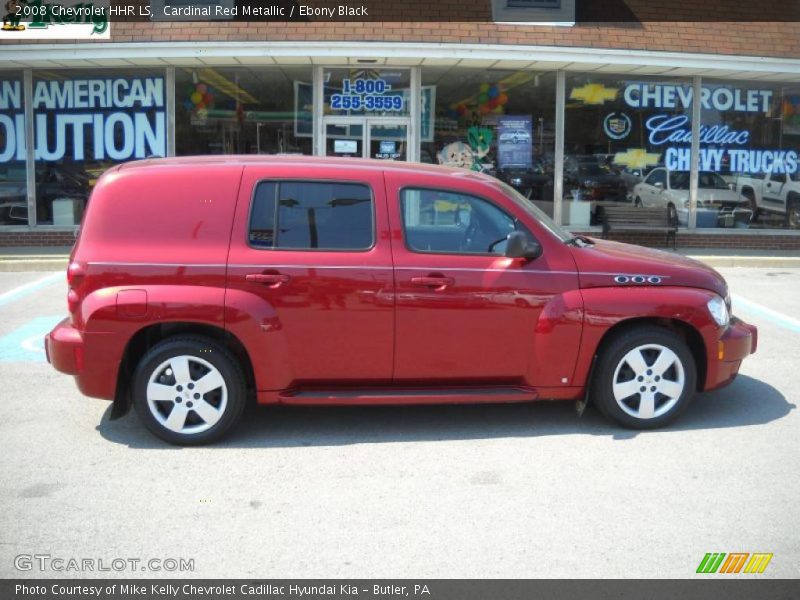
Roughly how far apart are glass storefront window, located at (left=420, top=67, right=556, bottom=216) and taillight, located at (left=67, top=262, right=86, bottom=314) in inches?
393

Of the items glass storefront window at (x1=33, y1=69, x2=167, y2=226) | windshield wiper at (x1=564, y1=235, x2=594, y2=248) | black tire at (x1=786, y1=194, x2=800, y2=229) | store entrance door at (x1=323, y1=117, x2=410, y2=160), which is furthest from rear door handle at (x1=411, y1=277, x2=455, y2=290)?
black tire at (x1=786, y1=194, x2=800, y2=229)

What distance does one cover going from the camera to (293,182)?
215 inches

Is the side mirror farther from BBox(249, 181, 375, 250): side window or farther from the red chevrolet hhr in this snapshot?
BBox(249, 181, 375, 250): side window

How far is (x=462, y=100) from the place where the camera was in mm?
14648

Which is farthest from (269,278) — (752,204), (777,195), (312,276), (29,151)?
(777,195)

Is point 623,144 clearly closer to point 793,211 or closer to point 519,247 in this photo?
point 793,211

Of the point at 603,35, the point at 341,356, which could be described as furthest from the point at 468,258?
the point at 603,35

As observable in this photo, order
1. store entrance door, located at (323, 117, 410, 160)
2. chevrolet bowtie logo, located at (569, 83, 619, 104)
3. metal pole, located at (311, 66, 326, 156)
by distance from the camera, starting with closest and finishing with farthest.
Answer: metal pole, located at (311, 66, 326, 156)
store entrance door, located at (323, 117, 410, 160)
chevrolet bowtie logo, located at (569, 83, 619, 104)

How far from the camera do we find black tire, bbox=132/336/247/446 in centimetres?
525

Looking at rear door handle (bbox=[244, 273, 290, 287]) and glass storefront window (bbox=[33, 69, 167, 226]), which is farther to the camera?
glass storefront window (bbox=[33, 69, 167, 226])

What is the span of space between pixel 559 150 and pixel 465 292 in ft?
32.9

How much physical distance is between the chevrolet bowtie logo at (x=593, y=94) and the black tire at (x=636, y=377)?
32.8 feet

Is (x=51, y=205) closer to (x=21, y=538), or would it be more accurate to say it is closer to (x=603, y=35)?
(x=603, y=35)

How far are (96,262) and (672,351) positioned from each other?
12.3 feet
